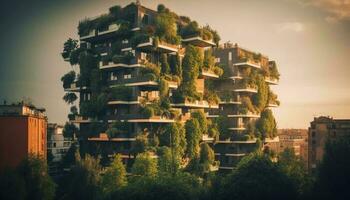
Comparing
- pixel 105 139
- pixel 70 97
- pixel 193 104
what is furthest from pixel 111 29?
pixel 193 104

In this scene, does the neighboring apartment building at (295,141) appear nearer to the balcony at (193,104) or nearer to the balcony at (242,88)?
the balcony at (242,88)

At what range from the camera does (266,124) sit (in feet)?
260

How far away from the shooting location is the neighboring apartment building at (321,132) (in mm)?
100831

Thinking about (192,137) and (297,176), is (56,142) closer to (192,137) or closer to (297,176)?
(192,137)

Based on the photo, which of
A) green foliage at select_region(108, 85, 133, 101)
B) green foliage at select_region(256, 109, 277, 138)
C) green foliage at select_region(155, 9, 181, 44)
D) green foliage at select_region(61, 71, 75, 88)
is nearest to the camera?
green foliage at select_region(108, 85, 133, 101)

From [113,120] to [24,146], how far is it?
11.4 meters

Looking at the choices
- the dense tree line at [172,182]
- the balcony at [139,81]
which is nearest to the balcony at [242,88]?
the balcony at [139,81]

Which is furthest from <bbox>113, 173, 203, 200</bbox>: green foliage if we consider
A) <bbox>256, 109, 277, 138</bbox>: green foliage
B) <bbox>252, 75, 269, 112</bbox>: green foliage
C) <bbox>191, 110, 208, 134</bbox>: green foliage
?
<bbox>252, 75, 269, 112</bbox>: green foliage

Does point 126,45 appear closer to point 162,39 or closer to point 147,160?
point 162,39

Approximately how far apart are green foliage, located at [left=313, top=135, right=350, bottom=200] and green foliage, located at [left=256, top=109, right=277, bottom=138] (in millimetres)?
27169

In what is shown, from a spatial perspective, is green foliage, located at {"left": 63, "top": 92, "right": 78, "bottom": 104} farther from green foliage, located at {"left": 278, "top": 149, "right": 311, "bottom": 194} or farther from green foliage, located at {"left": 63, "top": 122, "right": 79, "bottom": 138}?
green foliage, located at {"left": 278, "top": 149, "right": 311, "bottom": 194}

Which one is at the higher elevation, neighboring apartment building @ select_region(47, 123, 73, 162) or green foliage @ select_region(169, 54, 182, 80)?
green foliage @ select_region(169, 54, 182, 80)

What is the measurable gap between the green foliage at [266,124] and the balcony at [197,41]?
64.3 ft

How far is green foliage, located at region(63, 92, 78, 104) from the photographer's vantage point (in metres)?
64.2
